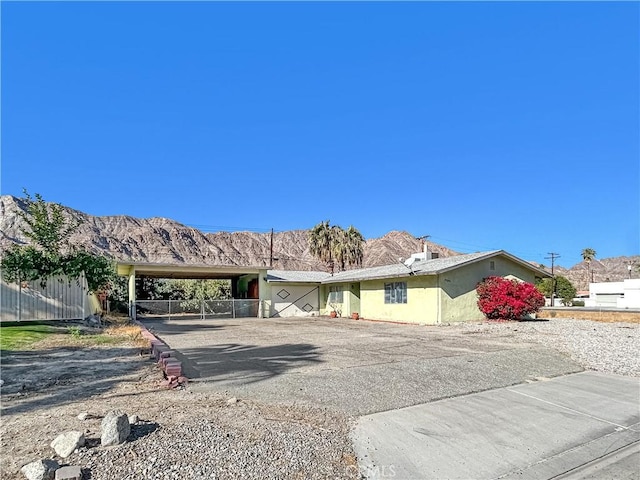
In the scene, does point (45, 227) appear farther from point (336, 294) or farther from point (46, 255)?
point (336, 294)

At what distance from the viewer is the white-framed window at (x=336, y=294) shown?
91.9 ft

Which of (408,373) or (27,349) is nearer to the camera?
(408,373)

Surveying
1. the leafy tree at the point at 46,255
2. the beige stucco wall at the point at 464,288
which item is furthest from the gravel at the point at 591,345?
the leafy tree at the point at 46,255

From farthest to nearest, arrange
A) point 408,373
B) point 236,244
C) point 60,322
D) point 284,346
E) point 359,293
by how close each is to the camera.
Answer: point 236,244
point 359,293
point 60,322
point 284,346
point 408,373

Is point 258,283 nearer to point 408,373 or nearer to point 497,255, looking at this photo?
point 497,255

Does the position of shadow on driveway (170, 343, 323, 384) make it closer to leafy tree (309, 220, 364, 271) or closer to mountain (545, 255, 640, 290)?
leafy tree (309, 220, 364, 271)

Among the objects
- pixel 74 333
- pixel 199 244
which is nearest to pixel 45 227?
pixel 74 333

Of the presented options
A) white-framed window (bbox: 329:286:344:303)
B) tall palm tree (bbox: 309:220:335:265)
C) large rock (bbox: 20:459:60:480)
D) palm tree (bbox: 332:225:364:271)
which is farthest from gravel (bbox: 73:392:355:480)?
tall palm tree (bbox: 309:220:335:265)

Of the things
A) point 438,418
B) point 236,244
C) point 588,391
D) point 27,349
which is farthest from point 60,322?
point 236,244

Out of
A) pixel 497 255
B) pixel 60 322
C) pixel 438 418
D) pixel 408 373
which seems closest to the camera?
pixel 438 418

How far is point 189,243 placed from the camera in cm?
9638

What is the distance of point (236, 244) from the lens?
103562 millimetres

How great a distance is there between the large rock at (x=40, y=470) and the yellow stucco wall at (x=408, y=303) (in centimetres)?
1762

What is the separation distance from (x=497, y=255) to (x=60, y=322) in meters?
19.4
